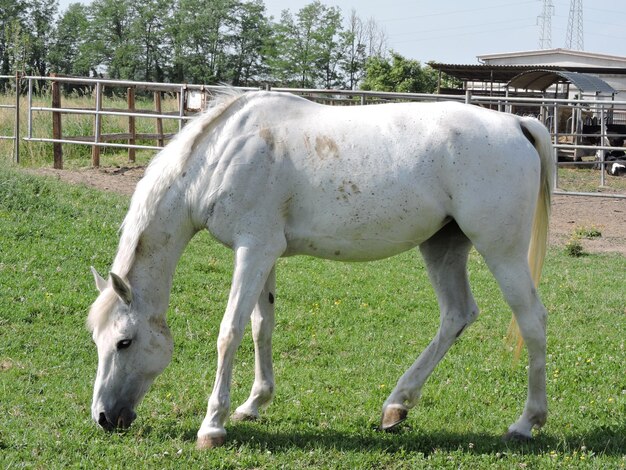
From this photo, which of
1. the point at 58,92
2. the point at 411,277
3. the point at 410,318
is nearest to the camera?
the point at 410,318

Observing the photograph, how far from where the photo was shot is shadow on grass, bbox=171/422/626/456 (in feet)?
13.7

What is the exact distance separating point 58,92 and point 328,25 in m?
34.3

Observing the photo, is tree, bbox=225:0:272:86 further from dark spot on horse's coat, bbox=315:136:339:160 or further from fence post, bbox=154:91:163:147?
dark spot on horse's coat, bbox=315:136:339:160

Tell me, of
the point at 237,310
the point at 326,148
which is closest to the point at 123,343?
the point at 237,310

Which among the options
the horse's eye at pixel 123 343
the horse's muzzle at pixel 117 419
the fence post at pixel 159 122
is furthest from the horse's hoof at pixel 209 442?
the fence post at pixel 159 122

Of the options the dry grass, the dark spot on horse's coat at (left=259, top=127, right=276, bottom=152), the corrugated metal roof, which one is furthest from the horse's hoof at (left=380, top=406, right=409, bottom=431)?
the corrugated metal roof

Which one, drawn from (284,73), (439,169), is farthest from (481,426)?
(284,73)

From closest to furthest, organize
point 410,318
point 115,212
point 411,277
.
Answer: point 410,318
point 411,277
point 115,212

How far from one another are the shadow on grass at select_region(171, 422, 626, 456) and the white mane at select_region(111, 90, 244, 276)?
3.35ft

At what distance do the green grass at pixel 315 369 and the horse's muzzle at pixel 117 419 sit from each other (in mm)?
54

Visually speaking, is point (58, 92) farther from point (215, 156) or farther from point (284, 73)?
point (284, 73)

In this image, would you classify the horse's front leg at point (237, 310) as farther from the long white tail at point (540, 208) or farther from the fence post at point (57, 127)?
the fence post at point (57, 127)

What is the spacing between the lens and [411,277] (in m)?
8.38

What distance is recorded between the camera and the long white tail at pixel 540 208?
4.52 meters
